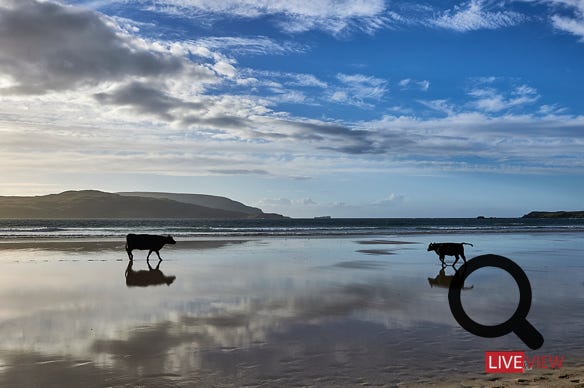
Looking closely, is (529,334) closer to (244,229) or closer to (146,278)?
(146,278)

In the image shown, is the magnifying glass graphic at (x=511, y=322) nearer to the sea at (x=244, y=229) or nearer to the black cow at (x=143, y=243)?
the black cow at (x=143, y=243)

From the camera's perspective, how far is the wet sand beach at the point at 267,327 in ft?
17.9

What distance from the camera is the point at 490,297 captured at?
1034 centimetres

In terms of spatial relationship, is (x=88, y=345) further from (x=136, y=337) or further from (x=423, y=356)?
(x=423, y=356)

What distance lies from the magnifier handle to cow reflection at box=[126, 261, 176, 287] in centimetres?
829

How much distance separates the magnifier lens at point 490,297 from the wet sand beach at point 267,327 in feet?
0.14

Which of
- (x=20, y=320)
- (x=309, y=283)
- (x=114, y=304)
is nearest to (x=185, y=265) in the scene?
(x=309, y=283)

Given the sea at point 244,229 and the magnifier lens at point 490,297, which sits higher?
the sea at point 244,229

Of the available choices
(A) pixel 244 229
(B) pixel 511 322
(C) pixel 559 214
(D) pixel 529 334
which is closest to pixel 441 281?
(B) pixel 511 322

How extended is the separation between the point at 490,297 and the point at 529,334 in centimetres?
322

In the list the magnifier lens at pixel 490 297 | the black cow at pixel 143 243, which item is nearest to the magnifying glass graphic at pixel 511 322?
the magnifier lens at pixel 490 297

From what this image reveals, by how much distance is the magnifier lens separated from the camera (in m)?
A: 8.59

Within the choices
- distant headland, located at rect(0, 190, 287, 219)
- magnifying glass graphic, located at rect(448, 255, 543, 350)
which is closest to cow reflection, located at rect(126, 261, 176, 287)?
magnifying glass graphic, located at rect(448, 255, 543, 350)

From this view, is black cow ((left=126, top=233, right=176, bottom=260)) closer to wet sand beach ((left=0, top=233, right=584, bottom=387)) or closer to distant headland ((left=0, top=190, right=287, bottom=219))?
wet sand beach ((left=0, top=233, right=584, bottom=387))
